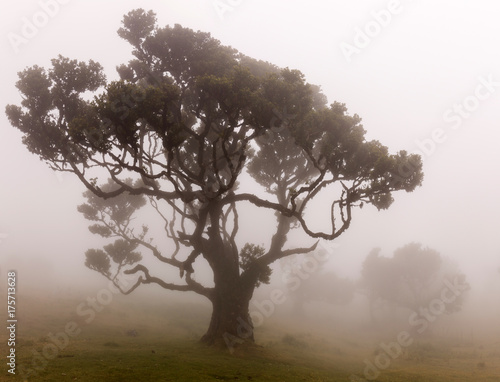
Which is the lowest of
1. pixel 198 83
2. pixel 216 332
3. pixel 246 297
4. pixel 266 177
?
pixel 216 332

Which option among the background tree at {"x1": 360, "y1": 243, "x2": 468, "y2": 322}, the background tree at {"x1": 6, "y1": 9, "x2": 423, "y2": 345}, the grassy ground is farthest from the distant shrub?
the background tree at {"x1": 360, "y1": 243, "x2": 468, "y2": 322}

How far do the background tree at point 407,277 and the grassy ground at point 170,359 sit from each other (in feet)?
89.3

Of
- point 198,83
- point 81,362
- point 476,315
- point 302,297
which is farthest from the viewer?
point 476,315

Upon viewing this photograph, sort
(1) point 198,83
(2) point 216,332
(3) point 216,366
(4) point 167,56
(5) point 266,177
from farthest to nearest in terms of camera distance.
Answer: (5) point 266,177 < (2) point 216,332 < (4) point 167,56 < (1) point 198,83 < (3) point 216,366

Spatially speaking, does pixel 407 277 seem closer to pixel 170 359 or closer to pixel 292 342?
pixel 292 342

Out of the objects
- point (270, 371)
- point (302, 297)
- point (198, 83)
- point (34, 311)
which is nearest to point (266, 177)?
point (198, 83)

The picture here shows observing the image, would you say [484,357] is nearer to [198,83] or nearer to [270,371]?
[270,371]

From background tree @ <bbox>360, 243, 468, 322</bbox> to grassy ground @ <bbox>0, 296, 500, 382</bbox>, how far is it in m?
27.2

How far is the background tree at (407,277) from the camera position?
71.6 metres

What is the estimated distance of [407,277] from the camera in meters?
72.7

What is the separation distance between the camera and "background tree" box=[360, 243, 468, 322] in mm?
71562

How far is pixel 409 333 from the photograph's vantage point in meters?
60.9

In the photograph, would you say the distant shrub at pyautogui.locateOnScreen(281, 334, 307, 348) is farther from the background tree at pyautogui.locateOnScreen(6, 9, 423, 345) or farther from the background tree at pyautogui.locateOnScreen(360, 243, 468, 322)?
the background tree at pyautogui.locateOnScreen(360, 243, 468, 322)

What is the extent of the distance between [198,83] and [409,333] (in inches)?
2339
